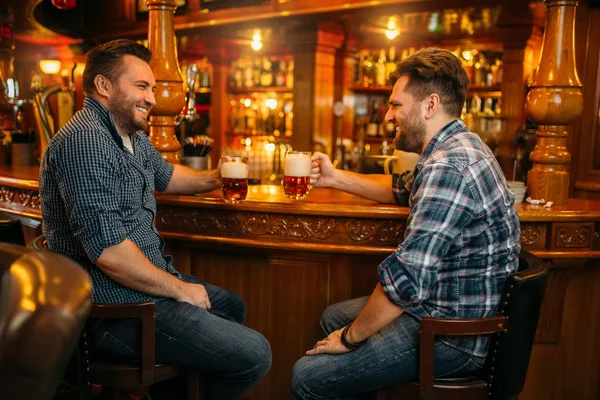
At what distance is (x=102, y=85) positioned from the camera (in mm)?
1863

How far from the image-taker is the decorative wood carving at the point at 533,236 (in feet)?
6.99

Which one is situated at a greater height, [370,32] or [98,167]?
[370,32]

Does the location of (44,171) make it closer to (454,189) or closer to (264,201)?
(264,201)

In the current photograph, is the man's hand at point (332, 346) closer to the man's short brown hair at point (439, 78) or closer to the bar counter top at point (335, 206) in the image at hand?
the bar counter top at point (335, 206)

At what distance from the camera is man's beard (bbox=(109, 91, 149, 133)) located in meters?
1.88

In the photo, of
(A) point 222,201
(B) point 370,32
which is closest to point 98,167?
(A) point 222,201

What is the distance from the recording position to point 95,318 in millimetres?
1606

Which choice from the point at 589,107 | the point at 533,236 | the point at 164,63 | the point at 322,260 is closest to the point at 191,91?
the point at 164,63

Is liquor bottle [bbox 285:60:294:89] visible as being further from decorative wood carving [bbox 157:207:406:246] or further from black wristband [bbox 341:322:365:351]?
black wristband [bbox 341:322:365:351]

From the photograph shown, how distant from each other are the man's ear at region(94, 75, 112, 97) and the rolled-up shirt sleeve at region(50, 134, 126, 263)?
0.27 m

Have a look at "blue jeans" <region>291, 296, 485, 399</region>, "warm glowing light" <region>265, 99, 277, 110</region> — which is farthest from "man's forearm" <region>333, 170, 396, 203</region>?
"warm glowing light" <region>265, 99, 277, 110</region>

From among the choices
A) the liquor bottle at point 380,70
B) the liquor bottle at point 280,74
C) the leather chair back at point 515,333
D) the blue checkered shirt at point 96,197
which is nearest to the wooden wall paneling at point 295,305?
the blue checkered shirt at point 96,197

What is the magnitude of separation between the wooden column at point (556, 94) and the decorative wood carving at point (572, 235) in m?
0.19

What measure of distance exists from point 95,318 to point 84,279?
1007 millimetres
